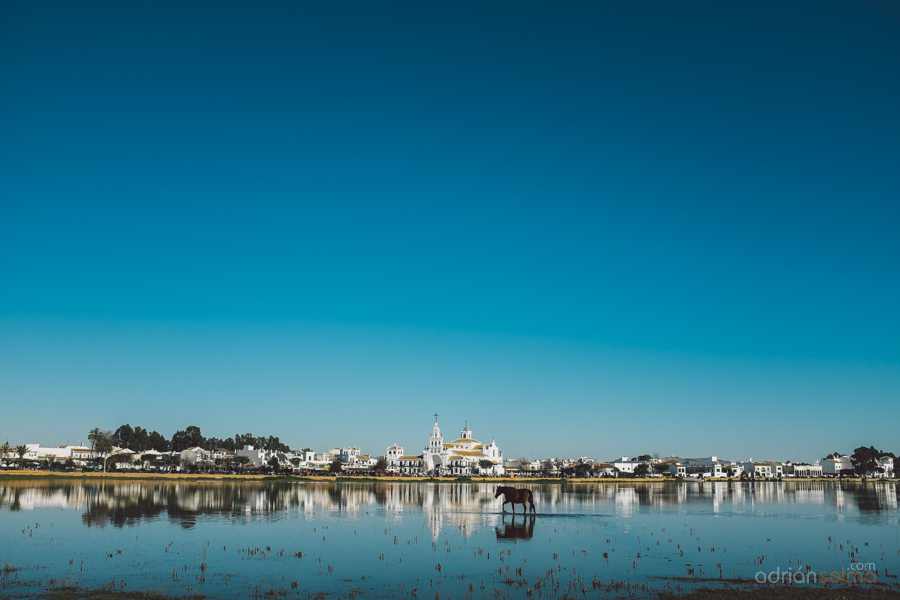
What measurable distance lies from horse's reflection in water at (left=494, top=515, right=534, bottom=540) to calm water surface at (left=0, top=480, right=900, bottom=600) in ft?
0.44

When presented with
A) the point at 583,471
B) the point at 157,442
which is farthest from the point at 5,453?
the point at 583,471

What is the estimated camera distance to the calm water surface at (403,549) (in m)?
25.5

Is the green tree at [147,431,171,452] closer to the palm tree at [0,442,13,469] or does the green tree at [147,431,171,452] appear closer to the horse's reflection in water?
the palm tree at [0,442,13,469]

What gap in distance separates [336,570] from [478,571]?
5911mm

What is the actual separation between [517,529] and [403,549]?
11.8 meters

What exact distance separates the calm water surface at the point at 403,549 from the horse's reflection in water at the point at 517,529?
0.44 ft

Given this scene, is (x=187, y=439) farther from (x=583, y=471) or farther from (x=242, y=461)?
(x=583, y=471)

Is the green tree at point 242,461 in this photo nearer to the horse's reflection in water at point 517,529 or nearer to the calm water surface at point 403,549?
the calm water surface at point 403,549

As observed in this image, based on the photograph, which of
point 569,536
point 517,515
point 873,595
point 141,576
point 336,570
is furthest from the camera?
point 517,515

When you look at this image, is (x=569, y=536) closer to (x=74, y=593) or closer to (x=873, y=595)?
(x=873, y=595)

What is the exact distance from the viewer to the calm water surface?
25484 millimetres

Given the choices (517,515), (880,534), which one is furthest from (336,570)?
(880,534)

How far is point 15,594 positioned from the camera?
22.5m

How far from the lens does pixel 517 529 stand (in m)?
44.0
